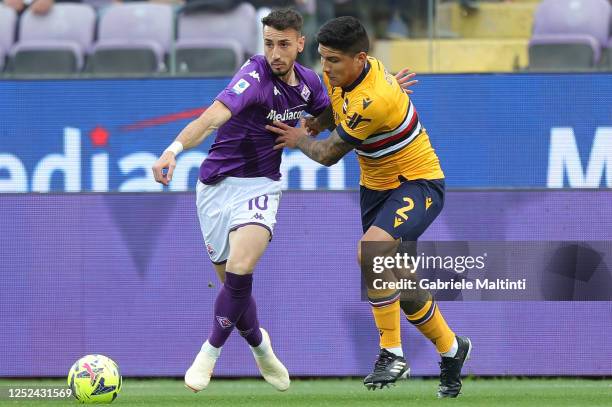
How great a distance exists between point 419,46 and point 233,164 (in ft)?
9.57

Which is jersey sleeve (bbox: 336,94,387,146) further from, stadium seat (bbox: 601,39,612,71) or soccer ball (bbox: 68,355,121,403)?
stadium seat (bbox: 601,39,612,71)

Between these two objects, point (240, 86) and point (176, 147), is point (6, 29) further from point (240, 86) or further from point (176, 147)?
point (176, 147)

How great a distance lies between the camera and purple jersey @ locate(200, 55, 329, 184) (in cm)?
726

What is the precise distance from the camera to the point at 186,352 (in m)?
8.88

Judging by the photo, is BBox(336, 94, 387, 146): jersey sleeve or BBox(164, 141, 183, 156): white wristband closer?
BBox(164, 141, 183, 156): white wristband

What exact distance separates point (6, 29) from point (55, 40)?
0.43 meters

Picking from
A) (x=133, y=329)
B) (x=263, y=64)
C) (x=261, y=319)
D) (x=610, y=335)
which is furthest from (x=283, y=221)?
(x=610, y=335)

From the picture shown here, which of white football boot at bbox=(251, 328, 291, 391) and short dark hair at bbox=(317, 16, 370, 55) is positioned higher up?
short dark hair at bbox=(317, 16, 370, 55)

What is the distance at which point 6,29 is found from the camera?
10.4 meters

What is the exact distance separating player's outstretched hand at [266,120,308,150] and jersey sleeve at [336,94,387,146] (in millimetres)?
347

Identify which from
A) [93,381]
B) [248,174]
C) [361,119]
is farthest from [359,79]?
[93,381]

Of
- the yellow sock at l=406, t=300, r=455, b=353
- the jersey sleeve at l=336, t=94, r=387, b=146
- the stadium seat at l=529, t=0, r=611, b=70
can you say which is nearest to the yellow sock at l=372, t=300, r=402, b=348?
the yellow sock at l=406, t=300, r=455, b=353

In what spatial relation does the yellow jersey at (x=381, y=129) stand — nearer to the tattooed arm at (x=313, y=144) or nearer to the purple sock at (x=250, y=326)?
the tattooed arm at (x=313, y=144)

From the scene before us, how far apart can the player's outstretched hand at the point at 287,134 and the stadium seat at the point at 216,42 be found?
2.75 metres
